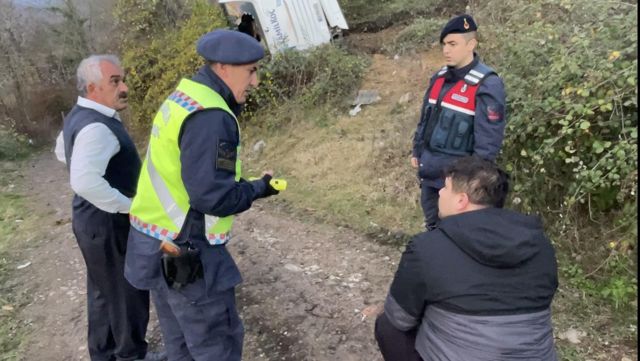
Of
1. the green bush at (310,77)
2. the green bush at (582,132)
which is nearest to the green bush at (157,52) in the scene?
the green bush at (310,77)

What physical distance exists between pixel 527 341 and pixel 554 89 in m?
2.46

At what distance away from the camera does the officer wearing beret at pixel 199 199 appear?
194 centimetres

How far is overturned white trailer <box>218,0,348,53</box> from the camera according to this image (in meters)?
8.92

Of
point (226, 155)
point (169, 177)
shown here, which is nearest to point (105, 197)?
point (169, 177)

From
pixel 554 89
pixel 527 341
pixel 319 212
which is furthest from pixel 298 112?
pixel 527 341

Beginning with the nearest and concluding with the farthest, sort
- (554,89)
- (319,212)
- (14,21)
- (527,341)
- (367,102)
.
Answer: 1. (527,341)
2. (554,89)
3. (319,212)
4. (367,102)
5. (14,21)

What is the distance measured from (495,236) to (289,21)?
8.08 m

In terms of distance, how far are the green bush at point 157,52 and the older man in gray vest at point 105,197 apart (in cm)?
736

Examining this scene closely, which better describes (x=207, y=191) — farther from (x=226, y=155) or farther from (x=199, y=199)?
(x=226, y=155)

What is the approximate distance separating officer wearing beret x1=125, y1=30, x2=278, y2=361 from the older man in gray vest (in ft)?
1.18

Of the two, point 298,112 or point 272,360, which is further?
point 298,112

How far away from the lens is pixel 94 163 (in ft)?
7.91

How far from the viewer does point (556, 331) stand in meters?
3.02

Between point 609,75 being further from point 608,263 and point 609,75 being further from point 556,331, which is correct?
point 556,331
